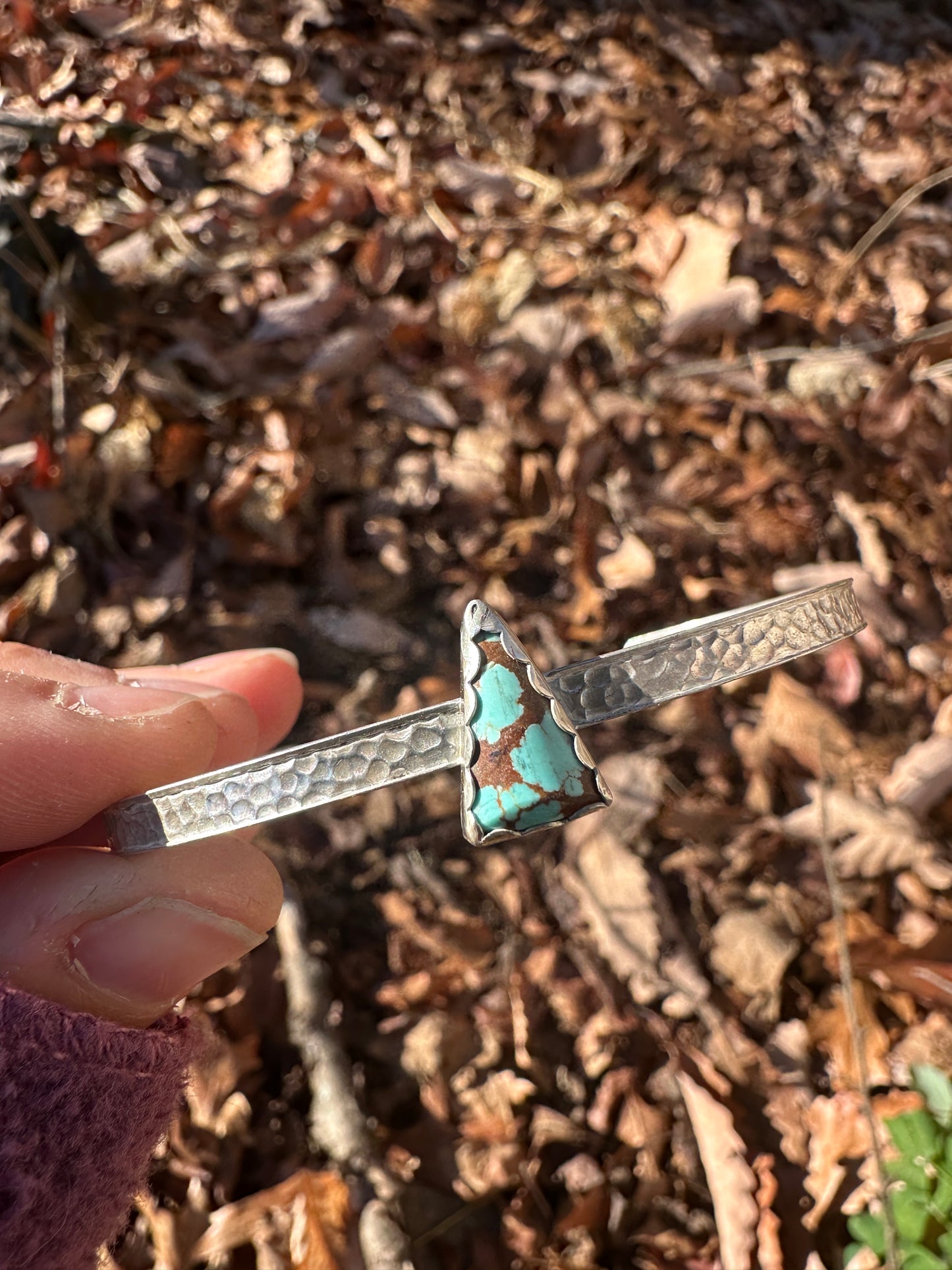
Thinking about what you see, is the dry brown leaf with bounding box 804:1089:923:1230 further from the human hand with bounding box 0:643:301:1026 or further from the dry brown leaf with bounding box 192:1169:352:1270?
the human hand with bounding box 0:643:301:1026

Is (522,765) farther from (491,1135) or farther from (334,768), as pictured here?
(491,1135)

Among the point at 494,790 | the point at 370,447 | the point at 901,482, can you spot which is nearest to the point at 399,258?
the point at 370,447

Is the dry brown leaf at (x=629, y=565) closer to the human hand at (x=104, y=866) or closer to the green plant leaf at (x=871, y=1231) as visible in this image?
the human hand at (x=104, y=866)

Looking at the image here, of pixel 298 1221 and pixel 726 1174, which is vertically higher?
pixel 298 1221

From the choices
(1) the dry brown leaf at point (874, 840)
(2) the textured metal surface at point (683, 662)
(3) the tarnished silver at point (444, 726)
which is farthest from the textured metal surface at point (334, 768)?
(1) the dry brown leaf at point (874, 840)

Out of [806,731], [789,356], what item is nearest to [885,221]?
[789,356]

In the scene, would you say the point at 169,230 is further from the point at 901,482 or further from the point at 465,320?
the point at 901,482

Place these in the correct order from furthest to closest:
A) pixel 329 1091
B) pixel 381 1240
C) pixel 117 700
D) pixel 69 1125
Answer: pixel 329 1091 < pixel 381 1240 < pixel 117 700 < pixel 69 1125
